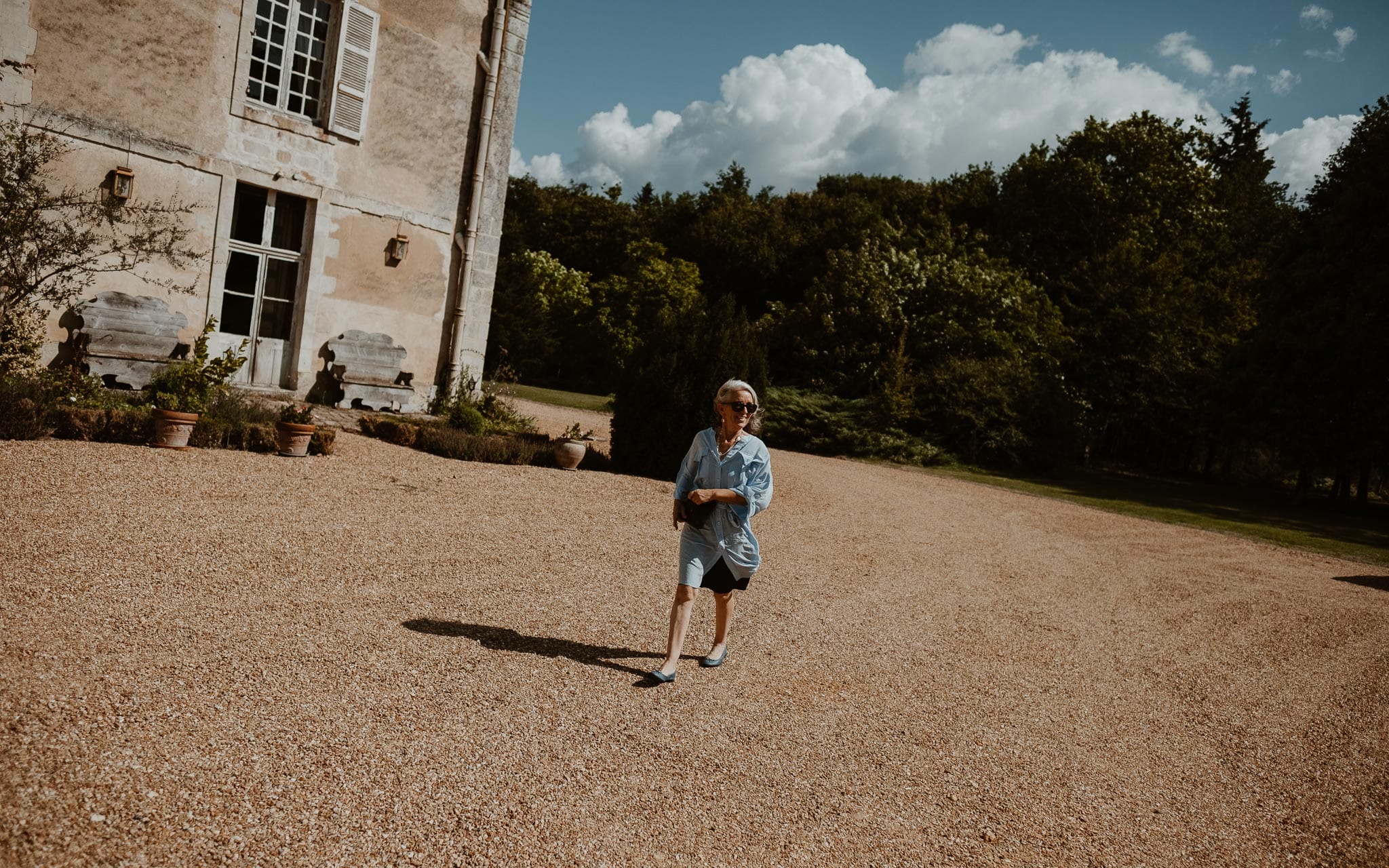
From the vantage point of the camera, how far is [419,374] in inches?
518

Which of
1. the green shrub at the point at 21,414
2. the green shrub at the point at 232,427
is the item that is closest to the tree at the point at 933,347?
the green shrub at the point at 232,427

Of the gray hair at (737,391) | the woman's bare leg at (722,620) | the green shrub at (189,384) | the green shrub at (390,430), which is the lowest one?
the woman's bare leg at (722,620)

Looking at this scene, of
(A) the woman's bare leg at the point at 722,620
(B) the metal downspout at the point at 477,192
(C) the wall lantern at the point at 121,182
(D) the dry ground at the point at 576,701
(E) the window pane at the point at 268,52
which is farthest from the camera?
(B) the metal downspout at the point at 477,192

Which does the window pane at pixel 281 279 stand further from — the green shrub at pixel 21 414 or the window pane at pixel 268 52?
the green shrub at pixel 21 414

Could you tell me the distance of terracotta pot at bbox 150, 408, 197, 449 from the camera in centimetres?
810

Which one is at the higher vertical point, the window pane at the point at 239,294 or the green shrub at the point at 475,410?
the window pane at the point at 239,294

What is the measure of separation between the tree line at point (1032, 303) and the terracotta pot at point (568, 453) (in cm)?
116

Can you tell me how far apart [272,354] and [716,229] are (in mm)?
27912

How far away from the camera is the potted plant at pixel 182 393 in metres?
8.13

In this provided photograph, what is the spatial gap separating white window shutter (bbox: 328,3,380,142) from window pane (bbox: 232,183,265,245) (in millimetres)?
1255

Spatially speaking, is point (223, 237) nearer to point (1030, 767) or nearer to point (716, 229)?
point (1030, 767)

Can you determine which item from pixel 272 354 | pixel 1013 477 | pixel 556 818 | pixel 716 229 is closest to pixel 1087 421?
pixel 1013 477

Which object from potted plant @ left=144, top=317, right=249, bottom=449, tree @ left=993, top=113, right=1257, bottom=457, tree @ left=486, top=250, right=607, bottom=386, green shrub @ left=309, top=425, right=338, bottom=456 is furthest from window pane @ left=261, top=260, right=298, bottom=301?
tree @ left=993, top=113, right=1257, bottom=457

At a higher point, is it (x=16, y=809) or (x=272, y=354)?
(x=272, y=354)
